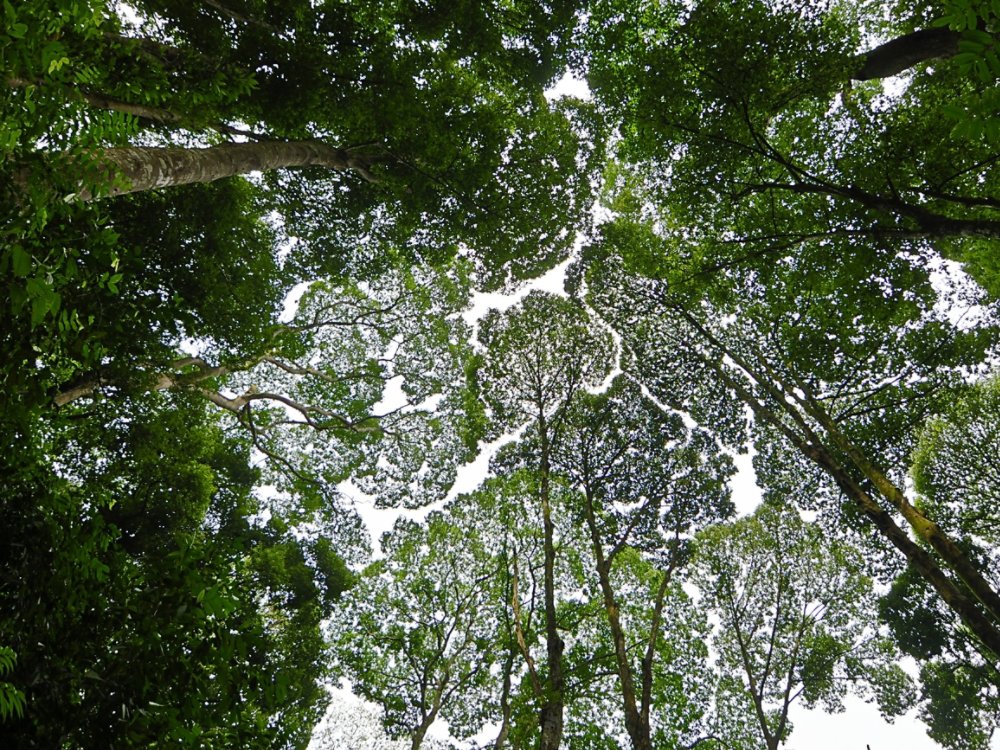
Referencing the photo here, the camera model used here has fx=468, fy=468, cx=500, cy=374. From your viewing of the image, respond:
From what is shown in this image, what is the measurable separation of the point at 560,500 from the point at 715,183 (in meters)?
9.46

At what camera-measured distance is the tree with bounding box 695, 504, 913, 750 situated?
52.2 ft

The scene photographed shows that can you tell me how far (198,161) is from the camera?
19.5 feet

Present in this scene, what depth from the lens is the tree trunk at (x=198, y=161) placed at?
3516mm

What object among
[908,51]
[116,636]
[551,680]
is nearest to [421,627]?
[551,680]

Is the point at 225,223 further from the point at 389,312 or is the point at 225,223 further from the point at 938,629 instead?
the point at 938,629

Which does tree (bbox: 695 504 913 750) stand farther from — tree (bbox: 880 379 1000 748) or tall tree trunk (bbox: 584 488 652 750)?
tall tree trunk (bbox: 584 488 652 750)

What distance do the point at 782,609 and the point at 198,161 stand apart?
19.6 metres

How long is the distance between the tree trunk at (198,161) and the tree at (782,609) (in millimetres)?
16803

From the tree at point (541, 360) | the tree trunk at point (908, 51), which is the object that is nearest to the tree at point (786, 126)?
the tree trunk at point (908, 51)

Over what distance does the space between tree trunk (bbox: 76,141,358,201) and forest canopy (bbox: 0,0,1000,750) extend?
7 centimetres

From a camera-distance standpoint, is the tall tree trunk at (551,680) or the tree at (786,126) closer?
the tree at (786,126)

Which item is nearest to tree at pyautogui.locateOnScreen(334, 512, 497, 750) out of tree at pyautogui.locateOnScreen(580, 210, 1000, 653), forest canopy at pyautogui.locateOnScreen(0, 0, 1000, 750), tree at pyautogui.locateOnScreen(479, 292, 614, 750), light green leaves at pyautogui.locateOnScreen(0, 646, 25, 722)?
forest canopy at pyautogui.locateOnScreen(0, 0, 1000, 750)

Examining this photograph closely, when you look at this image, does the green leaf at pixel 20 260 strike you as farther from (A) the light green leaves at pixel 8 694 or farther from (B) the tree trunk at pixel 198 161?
(A) the light green leaves at pixel 8 694

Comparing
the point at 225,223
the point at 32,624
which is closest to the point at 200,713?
the point at 32,624
